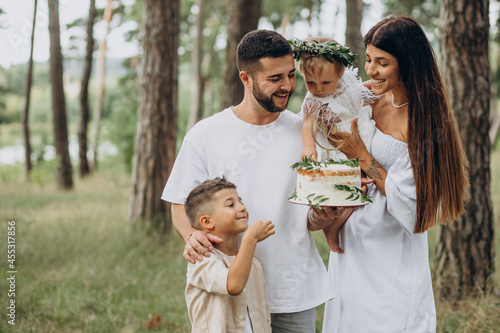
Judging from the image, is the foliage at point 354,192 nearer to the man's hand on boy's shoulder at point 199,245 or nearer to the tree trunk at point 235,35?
the man's hand on boy's shoulder at point 199,245

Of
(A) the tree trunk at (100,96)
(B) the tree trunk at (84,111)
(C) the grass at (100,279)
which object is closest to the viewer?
(C) the grass at (100,279)

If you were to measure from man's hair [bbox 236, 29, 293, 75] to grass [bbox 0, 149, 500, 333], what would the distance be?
8.94ft

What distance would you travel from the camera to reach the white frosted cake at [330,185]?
267 centimetres

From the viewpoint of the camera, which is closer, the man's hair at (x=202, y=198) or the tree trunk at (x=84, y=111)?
the man's hair at (x=202, y=198)

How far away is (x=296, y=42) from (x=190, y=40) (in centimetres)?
2302

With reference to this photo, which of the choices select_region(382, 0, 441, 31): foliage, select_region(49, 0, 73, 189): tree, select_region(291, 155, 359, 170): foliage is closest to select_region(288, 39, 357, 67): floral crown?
select_region(291, 155, 359, 170): foliage

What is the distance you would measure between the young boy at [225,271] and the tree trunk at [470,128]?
2.98 m

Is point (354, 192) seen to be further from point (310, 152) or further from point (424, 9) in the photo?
point (424, 9)

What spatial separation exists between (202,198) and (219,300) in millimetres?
533

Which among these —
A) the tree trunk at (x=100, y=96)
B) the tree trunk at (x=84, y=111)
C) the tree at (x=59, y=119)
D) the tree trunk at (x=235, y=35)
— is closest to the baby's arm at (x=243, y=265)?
the tree trunk at (x=235, y=35)

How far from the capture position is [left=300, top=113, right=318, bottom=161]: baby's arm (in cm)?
289

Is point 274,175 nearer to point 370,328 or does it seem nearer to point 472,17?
point 370,328

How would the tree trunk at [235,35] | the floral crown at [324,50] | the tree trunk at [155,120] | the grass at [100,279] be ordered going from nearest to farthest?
1. the floral crown at [324,50]
2. the grass at [100,279]
3. the tree trunk at [155,120]
4. the tree trunk at [235,35]

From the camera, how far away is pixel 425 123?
283cm
